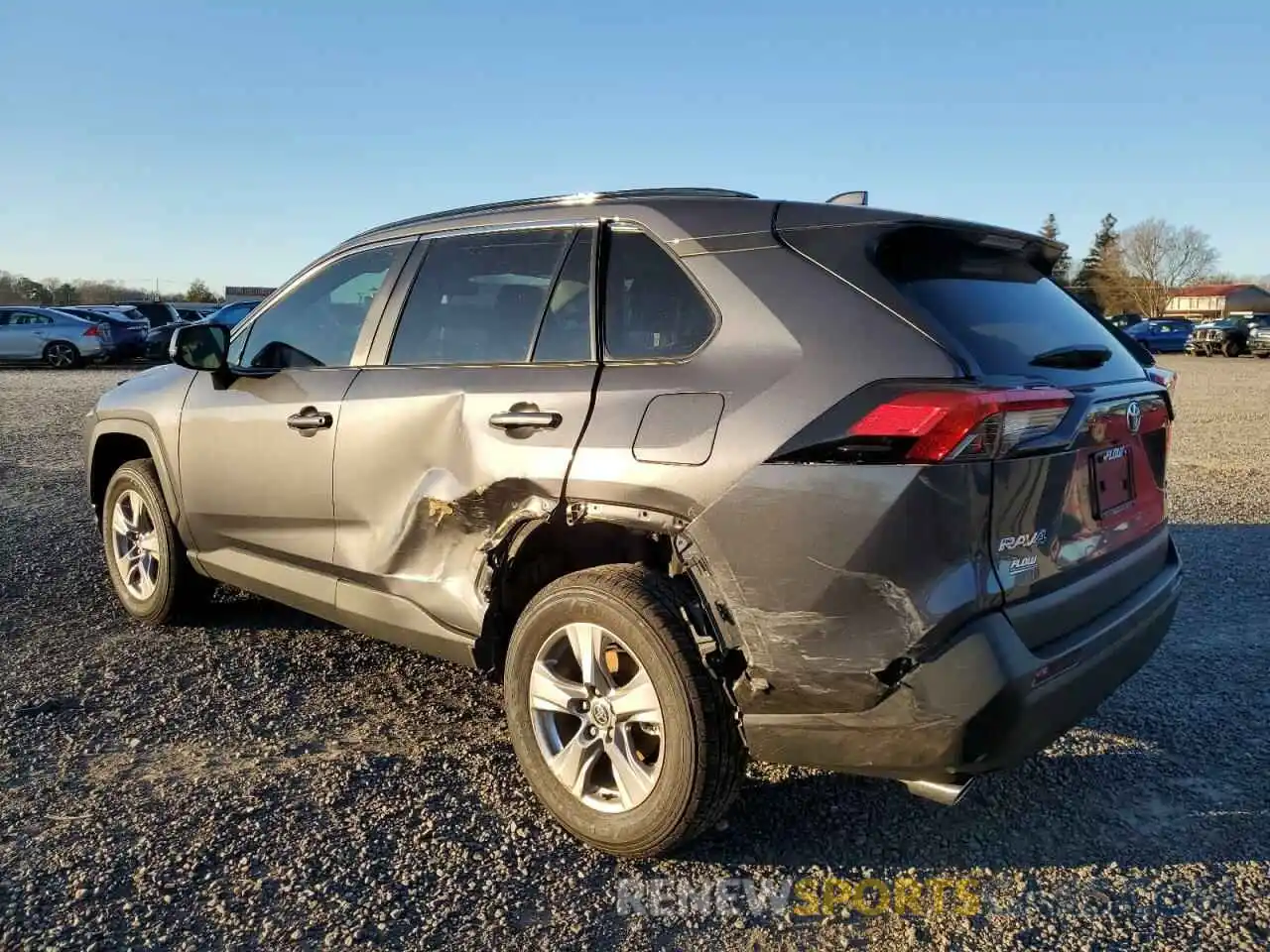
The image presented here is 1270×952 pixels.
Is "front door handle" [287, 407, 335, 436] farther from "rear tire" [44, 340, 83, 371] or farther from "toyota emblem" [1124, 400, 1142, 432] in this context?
"rear tire" [44, 340, 83, 371]

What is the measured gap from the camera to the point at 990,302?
259 cm

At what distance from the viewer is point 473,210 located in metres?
3.59

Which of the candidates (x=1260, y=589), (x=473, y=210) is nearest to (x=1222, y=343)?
(x=1260, y=589)

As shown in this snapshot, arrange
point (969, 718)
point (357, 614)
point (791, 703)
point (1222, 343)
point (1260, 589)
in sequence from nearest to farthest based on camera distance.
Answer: point (969, 718) < point (791, 703) < point (357, 614) < point (1260, 589) < point (1222, 343)

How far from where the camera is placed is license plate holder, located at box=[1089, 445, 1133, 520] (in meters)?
2.55

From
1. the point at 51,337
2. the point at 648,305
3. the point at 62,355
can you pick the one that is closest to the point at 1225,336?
the point at 62,355

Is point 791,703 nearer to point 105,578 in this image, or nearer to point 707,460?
point 707,460

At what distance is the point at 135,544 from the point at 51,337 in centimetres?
2207

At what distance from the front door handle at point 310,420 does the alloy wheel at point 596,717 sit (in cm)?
133

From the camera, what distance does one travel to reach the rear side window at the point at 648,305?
8.68 feet

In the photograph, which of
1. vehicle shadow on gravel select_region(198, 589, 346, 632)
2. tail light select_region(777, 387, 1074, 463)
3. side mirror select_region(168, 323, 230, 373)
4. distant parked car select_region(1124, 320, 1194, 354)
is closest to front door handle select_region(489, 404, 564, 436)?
tail light select_region(777, 387, 1074, 463)

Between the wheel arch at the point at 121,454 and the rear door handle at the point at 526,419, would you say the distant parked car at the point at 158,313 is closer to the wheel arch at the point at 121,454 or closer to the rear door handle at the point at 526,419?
the wheel arch at the point at 121,454

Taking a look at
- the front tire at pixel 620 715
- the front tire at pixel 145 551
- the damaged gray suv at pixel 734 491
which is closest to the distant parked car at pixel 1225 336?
the damaged gray suv at pixel 734 491

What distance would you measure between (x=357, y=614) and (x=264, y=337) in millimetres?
1442
